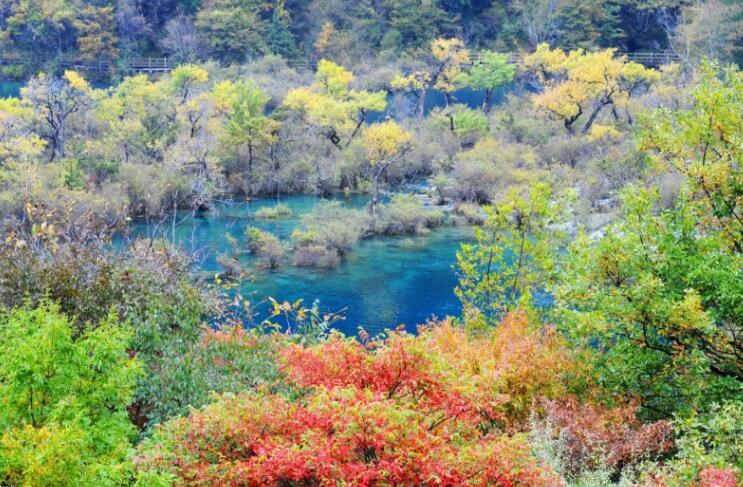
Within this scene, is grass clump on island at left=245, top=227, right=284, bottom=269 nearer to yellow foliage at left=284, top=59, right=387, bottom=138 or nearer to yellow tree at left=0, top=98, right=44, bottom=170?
yellow tree at left=0, top=98, right=44, bottom=170

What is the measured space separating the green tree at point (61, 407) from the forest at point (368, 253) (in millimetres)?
31

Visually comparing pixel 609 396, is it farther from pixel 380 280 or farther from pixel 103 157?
pixel 103 157

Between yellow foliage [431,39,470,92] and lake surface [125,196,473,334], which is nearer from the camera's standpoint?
lake surface [125,196,473,334]

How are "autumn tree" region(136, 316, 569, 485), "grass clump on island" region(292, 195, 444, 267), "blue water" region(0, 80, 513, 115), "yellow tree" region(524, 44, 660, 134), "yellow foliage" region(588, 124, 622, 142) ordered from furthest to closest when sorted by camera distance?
"blue water" region(0, 80, 513, 115) → "yellow tree" region(524, 44, 660, 134) → "yellow foliage" region(588, 124, 622, 142) → "grass clump on island" region(292, 195, 444, 267) → "autumn tree" region(136, 316, 569, 485)

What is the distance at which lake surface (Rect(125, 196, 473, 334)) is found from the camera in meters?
25.8

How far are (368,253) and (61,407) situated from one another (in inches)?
1041

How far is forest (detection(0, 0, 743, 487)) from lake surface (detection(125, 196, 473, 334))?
18 centimetres

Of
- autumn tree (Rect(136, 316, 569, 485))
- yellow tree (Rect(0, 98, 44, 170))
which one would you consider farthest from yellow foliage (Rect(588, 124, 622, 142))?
autumn tree (Rect(136, 316, 569, 485))

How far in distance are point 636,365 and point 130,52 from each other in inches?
2677

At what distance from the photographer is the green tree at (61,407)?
6.47 meters

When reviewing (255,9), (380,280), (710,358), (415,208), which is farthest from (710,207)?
(255,9)

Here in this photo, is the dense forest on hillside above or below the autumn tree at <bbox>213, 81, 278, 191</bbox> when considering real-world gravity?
above

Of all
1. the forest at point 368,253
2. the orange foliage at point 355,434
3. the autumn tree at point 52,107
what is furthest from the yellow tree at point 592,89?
the orange foliage at point 355,434

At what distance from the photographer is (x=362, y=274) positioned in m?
30.2
